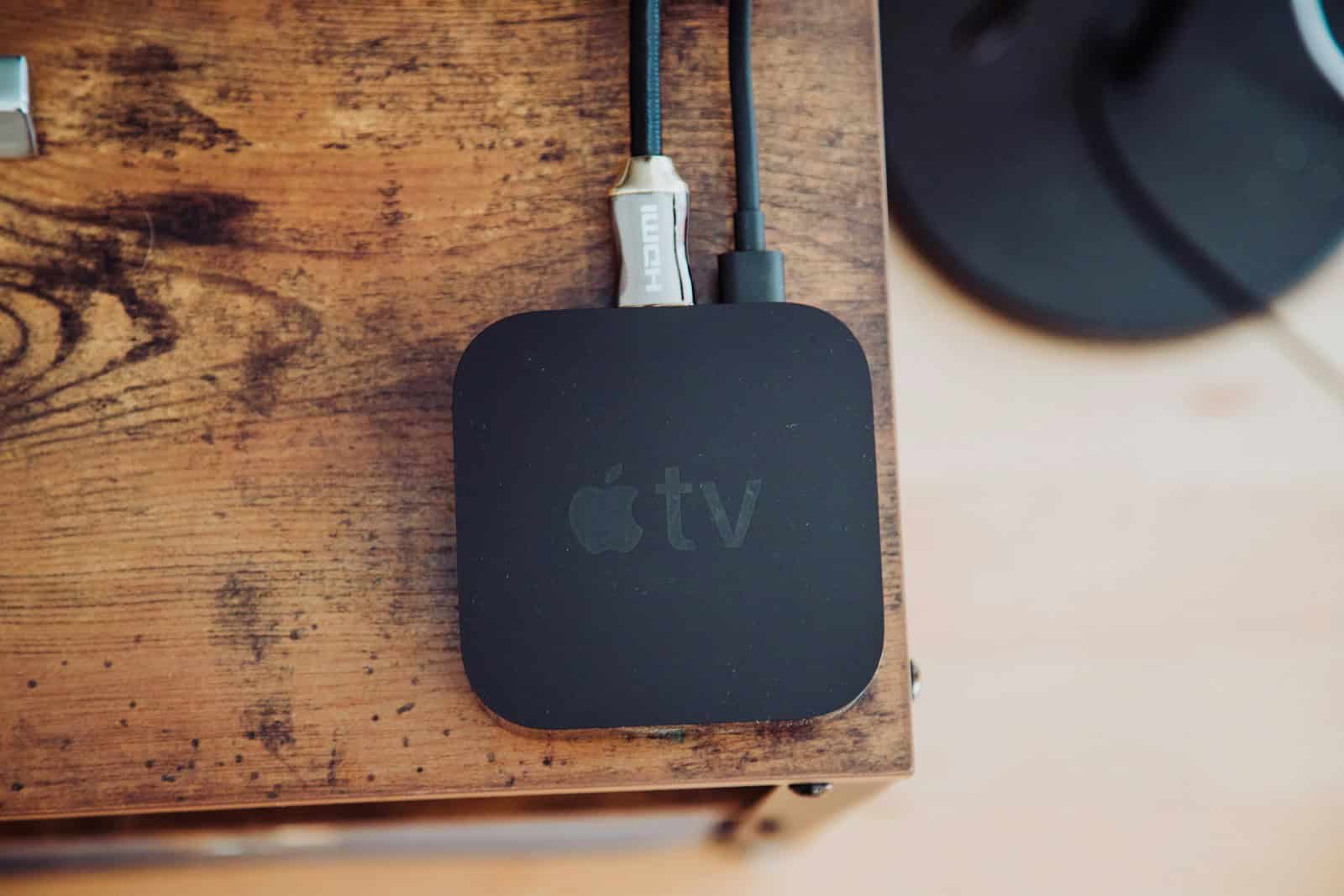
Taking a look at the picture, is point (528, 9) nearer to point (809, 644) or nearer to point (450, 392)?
point (450, 392)

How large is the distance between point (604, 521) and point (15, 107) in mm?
339

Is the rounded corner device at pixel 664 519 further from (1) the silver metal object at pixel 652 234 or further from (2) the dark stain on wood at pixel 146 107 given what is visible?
(2) the dark stain on wood at pixel 146 107

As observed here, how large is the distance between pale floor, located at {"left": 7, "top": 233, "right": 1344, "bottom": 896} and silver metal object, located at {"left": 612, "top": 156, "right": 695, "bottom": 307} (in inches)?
14.8

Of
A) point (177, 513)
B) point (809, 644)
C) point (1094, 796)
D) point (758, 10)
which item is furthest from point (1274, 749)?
point (177, 513)

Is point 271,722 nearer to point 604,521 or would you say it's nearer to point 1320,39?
point 604,521

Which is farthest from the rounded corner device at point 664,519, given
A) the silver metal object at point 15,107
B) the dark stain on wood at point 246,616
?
the silver metal object at point 15,107

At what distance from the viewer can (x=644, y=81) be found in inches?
18.7

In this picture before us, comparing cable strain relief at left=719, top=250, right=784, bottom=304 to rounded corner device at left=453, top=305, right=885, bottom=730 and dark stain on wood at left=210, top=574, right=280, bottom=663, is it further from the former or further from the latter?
dark stain on wood at left=210, top=574, right=280, bottom=663

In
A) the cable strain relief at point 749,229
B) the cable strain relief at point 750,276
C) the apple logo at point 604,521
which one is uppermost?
the cable strain relief at point 749,229

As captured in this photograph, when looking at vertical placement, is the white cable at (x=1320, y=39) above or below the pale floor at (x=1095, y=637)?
above

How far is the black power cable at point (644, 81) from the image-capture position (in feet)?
1.55

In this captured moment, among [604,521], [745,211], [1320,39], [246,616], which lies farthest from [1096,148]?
[246,616]

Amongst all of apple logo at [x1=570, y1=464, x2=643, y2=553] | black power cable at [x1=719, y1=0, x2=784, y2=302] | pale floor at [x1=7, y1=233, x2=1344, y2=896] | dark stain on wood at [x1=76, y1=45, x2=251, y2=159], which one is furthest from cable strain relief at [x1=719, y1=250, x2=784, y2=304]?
pale floor at [x1=7, y1=233, x2=1344, y2=896]

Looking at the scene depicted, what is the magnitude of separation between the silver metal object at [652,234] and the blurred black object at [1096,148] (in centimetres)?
34
